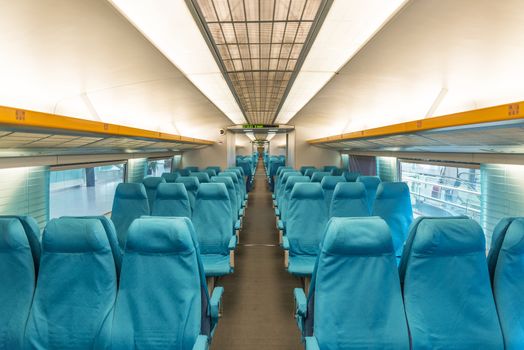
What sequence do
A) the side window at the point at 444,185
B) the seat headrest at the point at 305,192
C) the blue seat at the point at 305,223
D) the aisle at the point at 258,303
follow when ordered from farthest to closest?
the side window at the point at 444,185
the seat headrest at the point at 305,192
the blue seat at the point at 305,223
the aisle at the point at 258,303

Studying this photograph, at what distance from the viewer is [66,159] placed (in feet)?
17.2

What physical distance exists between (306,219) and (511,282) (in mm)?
2678

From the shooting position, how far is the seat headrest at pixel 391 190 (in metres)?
4.48

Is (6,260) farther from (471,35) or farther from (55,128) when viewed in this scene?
(471,35)

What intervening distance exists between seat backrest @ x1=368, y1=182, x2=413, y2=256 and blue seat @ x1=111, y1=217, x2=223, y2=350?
10.2ft

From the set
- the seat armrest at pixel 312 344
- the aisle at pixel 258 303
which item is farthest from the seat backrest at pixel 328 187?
the seat armrest at pixel 312 344

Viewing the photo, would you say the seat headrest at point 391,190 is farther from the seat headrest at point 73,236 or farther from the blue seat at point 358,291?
the seat headrest at point 73,236

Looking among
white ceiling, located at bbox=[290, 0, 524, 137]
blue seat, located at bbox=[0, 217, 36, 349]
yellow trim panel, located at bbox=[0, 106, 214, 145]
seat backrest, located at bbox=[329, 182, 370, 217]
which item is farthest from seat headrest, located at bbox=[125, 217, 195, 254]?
seat backrest, located at bbox=[329, 182, 370, 217]

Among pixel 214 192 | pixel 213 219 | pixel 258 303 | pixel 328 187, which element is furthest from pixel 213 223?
pixel 328 187

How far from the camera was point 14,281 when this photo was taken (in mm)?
2164

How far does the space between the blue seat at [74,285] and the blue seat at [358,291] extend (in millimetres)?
1398

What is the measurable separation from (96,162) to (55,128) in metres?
3.86

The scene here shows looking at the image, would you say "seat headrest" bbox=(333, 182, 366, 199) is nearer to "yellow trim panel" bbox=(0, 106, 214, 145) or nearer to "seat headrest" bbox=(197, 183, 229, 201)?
"seat headrest" bbox=(197, 183, 229, 201)

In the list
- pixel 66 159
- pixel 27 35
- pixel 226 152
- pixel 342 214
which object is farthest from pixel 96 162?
pixel 226 152
